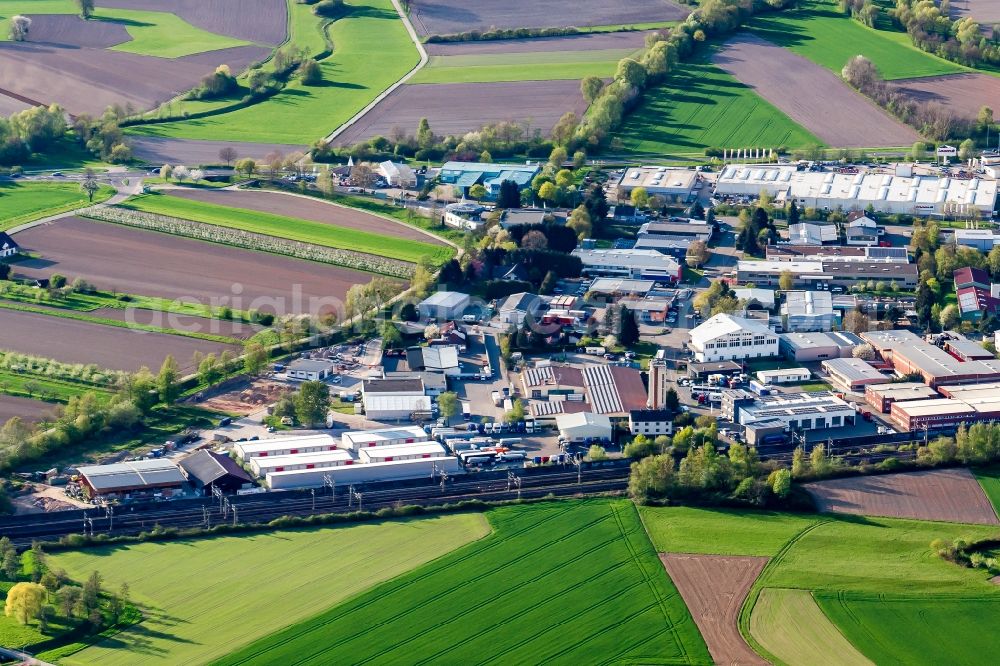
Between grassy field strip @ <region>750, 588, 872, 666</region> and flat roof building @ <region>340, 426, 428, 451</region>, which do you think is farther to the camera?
flat roof building @ <region>340, 426, 428, 451</region>

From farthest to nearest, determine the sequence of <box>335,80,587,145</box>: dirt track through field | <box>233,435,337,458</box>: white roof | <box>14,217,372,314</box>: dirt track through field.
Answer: <box>335,80,587,145</box>: dirt track through field, <box>14,217,372,314</box>: dirt track through field, <box>233,435,337,458</box>: white roof

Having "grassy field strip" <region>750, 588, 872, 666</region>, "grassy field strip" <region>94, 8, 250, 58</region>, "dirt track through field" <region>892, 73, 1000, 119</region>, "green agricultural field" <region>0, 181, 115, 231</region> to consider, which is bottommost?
"grassy field strip" <region>750, 588, 872, 666</region>

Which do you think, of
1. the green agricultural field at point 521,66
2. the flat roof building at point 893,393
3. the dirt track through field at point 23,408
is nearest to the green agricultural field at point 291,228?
the dirt track through field at point 23,408

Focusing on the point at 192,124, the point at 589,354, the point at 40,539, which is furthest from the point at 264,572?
the point at 192,124

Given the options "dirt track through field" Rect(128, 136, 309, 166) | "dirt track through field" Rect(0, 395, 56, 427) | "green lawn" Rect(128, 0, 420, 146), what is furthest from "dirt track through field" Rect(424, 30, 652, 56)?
"dirt track through field" Rect(0, 395, 56, 427)

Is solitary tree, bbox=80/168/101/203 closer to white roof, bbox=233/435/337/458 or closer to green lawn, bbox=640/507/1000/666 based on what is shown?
white roof, bbox=233/435/337/458

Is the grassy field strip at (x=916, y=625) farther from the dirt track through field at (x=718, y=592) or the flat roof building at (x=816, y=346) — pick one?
the flat roof building at (x=816, y=346)

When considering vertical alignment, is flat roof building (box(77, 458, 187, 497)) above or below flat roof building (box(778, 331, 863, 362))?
below

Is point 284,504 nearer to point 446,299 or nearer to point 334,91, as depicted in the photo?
point 446,299
